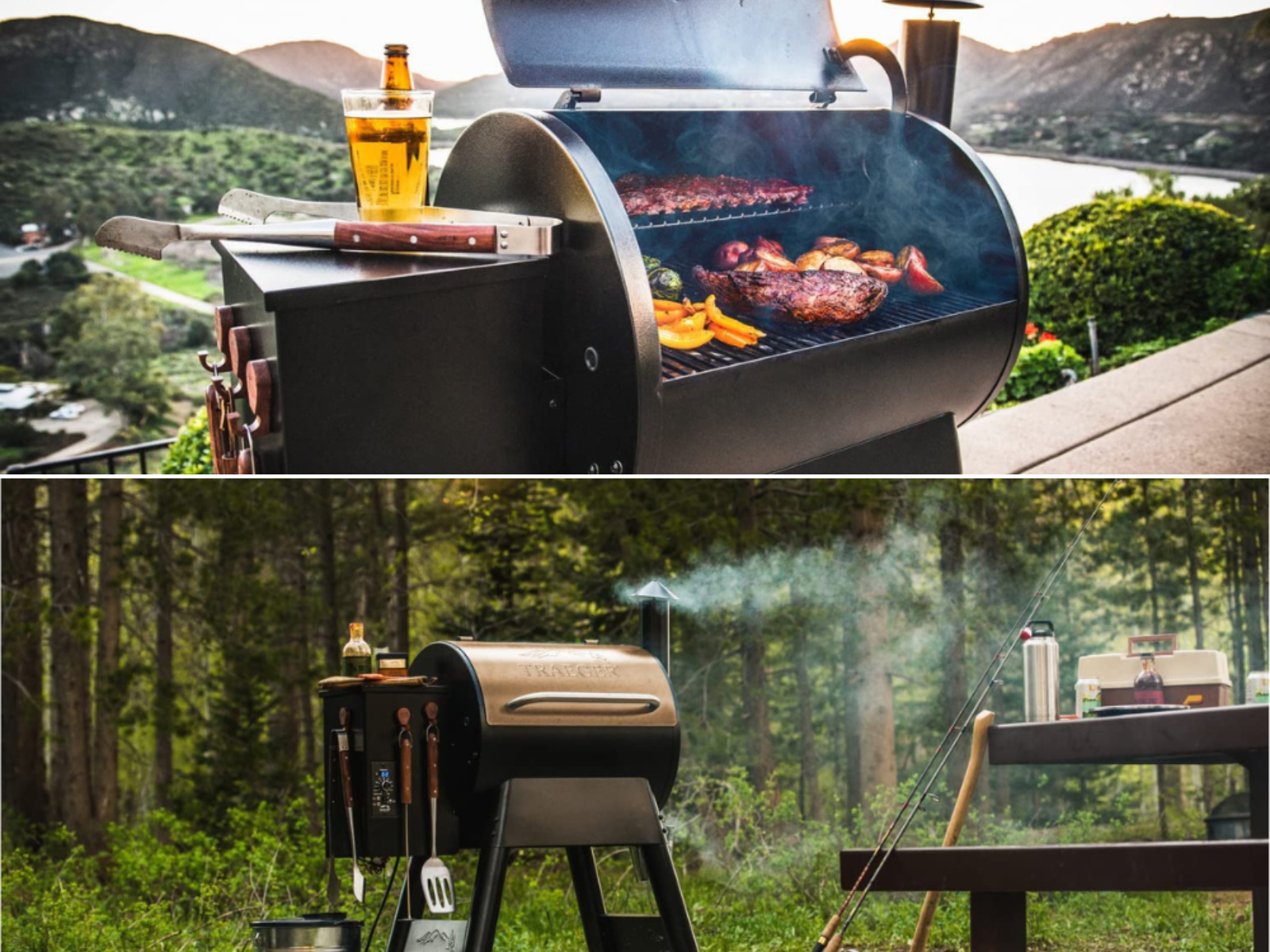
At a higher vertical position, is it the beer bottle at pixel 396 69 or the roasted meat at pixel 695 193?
the beer bottle at pixel 396 69

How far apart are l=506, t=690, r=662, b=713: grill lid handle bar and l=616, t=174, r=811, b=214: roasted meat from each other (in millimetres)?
970

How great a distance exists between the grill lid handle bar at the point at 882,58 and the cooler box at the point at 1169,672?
1428 mm

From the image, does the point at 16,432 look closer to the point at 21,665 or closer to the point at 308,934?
the point at 21,665

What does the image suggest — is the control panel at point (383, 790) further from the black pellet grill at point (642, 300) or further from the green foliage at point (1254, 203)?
the green foliage at point (1254, 203)

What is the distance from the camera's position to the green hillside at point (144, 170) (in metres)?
3.94

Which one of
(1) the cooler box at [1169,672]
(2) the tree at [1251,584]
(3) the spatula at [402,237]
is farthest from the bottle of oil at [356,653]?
(2) the tree at [1251,584]

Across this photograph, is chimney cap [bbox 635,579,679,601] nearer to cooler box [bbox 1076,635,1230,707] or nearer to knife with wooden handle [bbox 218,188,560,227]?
knife with wooden handle [bbox 218,188,560,227]

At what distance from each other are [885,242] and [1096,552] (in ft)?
10.3

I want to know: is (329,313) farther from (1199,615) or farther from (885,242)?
(1199,615)

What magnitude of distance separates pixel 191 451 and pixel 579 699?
2291mm

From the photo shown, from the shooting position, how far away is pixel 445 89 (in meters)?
3.97

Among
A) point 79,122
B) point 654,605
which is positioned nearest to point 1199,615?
point 654,605

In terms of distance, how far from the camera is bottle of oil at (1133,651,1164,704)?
10.9ft

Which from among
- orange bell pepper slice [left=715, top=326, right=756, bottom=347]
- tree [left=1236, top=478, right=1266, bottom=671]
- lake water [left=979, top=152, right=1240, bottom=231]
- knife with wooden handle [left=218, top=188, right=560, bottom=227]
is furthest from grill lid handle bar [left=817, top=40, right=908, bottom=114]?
tree [left=1236, top=478, right=1266, bottom=671]
